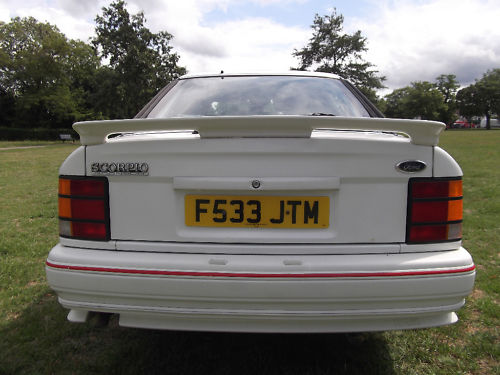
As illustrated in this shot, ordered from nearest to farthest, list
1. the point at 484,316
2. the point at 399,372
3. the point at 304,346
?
the point at 399,372 → the point at 304,346 → the point at 484,316

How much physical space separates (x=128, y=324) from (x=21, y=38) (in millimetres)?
47596

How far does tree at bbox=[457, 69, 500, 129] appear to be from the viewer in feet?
222

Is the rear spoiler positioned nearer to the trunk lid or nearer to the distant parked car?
the trunk lid

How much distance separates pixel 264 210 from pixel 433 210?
0.76 metres

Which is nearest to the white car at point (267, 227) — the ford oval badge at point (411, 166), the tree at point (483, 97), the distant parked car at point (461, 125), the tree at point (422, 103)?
the ford oval badge at point (411, 166)

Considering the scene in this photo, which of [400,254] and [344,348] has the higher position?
[400,254]

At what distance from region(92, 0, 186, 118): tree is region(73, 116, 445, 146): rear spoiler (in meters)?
33.1

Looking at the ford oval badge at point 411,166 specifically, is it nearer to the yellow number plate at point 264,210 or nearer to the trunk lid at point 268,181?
the trunk lid at point 268,181

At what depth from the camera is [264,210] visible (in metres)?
1.55

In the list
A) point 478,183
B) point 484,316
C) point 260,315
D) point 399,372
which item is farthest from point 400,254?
point 478,183

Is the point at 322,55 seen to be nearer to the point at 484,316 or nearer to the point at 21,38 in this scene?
the point at 21,38

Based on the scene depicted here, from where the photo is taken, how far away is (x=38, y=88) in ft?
126

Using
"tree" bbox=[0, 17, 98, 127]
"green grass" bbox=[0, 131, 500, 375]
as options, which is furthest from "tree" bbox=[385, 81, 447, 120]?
"green grass" bbox=[0, 131, 500, 375]

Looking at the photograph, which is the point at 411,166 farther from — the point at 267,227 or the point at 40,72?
the point at 40,72
